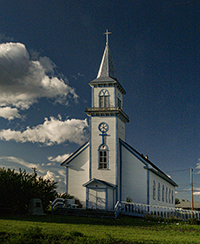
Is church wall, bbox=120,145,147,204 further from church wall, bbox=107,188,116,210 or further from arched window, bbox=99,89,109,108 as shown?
arched window, bbox=99,89,109,108

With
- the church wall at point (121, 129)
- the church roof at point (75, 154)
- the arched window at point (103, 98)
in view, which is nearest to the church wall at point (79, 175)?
the church roof at point (75, 154)

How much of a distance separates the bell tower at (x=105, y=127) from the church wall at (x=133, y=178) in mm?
933

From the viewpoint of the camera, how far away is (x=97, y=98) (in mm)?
34250

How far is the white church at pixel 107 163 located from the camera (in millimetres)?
31516

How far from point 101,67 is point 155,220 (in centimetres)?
1914

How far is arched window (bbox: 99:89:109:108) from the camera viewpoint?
34000 millimetres

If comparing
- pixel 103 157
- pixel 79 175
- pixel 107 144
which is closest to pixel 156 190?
pixel 103 157

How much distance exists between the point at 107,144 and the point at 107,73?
330 inches

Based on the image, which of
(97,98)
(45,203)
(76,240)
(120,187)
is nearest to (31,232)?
(76,240)

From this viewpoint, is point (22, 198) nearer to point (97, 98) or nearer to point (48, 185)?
point (48, 185)

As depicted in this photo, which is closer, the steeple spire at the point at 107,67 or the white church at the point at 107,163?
the white church at the point at 107,163

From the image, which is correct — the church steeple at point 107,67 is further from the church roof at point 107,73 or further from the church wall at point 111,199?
the church wall at point 111,199

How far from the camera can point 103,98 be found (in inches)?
1345

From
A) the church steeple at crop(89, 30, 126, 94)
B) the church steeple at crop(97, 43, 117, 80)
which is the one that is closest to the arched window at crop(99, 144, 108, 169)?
the church steeple at crop(89, 30, 126, 94)
